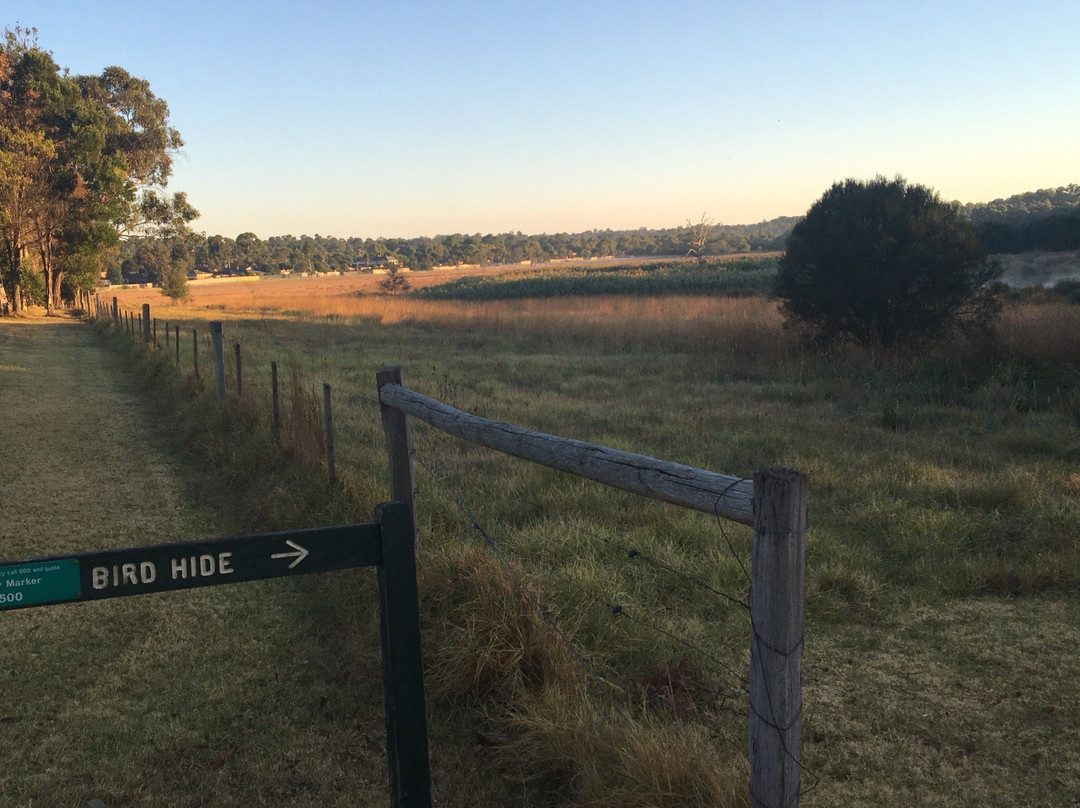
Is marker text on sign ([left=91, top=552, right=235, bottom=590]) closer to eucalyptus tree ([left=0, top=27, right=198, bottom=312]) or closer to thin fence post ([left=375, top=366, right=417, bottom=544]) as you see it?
thin fence post ([left=375, top=366, right=417, bottom=544])

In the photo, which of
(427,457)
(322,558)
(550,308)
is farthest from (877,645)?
(550,308)

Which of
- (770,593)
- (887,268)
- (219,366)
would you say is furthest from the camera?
(887,268)

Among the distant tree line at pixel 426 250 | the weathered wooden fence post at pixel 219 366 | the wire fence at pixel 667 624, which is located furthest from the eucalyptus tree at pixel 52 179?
the distant tree line at pixel 426 250

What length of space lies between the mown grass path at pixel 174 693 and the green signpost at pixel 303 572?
3.64 ft

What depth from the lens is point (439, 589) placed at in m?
4.48

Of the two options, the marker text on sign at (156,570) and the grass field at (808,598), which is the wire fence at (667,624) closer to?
the grass field at (808,598)

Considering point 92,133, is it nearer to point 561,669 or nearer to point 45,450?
point 45,450

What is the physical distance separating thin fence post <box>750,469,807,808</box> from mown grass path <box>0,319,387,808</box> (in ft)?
5.55

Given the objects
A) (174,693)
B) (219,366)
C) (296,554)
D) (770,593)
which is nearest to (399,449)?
(174,693)

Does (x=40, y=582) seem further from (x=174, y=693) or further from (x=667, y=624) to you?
(x=667, y=624)

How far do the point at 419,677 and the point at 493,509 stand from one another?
14.2ft

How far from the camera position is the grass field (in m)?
3.40

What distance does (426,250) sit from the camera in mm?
164625

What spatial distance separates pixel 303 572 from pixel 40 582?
0.58 m
